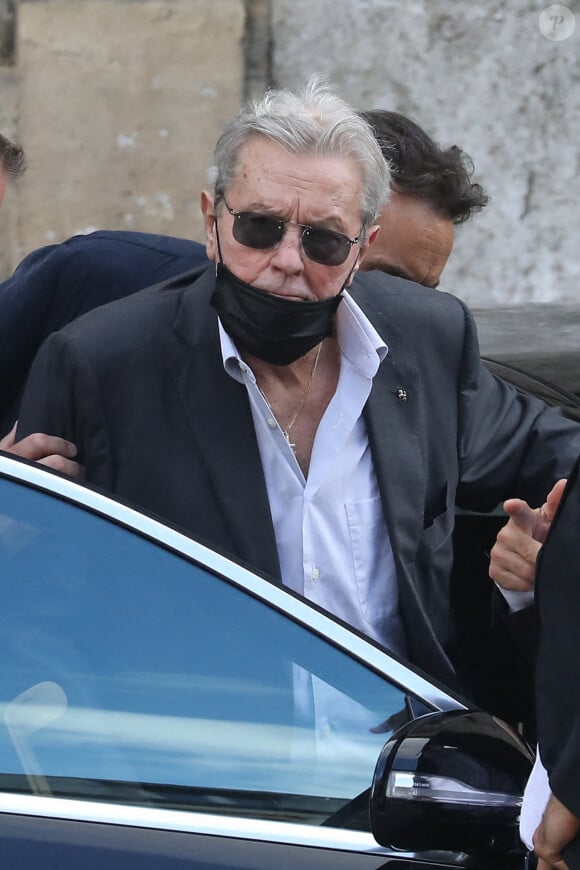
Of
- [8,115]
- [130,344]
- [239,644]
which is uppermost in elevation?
[130,344]

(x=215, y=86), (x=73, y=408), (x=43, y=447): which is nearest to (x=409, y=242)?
(x=73, y=408)

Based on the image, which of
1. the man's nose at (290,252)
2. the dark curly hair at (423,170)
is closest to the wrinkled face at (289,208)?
the man's nose at (290,252)

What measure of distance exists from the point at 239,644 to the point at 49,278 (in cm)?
118

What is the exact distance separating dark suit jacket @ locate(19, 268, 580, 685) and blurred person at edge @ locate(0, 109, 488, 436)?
303 mm

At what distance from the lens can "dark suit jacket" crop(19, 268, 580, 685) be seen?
225 centimetres

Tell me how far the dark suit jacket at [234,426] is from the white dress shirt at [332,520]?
3 cm

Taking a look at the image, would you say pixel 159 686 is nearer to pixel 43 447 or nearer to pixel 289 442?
pixel 43 447

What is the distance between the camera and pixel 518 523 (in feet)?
6.95

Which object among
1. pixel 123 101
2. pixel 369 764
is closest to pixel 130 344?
pixel 369 764

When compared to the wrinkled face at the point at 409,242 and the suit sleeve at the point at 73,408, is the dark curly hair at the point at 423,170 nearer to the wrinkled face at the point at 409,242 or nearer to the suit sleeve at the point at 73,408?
the wrinkled face at the point at 409,242

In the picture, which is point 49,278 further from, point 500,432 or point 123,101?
point 123,101

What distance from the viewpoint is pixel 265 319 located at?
231 centimetres

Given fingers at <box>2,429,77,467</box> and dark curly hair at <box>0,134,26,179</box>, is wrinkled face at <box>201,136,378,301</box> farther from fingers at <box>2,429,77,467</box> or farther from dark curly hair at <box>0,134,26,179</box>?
dark curly hair at <box>0,134,26,179</box>

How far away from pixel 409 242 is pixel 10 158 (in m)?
0.89
